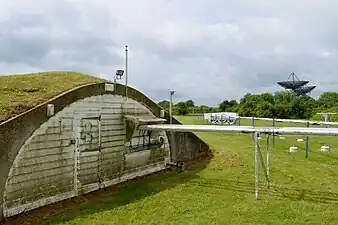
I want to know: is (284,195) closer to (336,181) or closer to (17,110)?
(336,181)

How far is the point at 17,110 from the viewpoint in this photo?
931cm

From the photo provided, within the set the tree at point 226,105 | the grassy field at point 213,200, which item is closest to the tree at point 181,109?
the tree at point 226,105

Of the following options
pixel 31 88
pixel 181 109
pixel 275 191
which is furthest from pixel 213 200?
pixel 181 109

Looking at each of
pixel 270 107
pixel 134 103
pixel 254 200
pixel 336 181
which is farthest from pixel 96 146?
pixel 270 107

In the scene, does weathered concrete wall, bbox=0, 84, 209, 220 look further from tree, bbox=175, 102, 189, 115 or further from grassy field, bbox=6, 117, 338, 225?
tree, bbox=175, 102, 189, 115

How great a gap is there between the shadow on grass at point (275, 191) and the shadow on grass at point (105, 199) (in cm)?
99

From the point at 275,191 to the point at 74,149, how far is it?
6004 millimetres

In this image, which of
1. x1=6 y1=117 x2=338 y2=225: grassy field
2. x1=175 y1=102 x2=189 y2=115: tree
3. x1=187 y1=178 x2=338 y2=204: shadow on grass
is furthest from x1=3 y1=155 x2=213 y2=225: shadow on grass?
x1=175 y1=102 x2=189 y2=115: tree

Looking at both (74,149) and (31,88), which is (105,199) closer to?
(74,149)

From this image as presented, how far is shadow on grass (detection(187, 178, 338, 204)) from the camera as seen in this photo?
34.6 ft

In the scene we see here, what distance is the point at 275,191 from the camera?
36.8ft

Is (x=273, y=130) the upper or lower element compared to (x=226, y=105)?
lower

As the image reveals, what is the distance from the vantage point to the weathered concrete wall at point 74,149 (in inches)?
345

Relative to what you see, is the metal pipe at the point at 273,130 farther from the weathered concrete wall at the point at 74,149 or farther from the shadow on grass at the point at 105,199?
the shadow on grass at the point at 105,199
